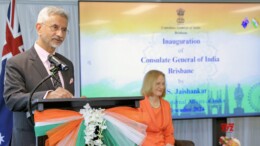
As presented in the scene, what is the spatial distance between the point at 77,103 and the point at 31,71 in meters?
0.49

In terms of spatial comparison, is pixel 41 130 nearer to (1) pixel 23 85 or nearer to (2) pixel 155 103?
(1) pixel 23 85

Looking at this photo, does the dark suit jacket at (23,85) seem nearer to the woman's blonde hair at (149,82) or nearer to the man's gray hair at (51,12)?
the man's gray hair at (51,12)

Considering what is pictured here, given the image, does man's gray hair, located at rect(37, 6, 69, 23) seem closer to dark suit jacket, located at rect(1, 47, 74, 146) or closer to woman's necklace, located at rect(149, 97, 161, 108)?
dark suit jacket, located at rect(1, 47, 74, 146)

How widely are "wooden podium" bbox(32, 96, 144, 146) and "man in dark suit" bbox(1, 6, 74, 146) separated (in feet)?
0.90

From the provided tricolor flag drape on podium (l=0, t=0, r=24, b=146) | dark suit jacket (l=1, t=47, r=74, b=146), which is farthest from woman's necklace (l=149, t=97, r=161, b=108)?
dark suit jacket (l=1, t=47, r=74, b=146)

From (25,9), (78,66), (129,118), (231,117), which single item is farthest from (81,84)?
(129,118)

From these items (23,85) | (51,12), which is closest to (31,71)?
(23,85)

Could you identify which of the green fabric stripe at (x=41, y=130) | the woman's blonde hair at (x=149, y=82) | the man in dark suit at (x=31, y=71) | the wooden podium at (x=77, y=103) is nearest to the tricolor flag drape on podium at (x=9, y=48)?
the woman's blonde hair at (x=149, y=82)

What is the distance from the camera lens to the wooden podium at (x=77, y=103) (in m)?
1.35

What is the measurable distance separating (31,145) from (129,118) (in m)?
0.49

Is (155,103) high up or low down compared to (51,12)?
down

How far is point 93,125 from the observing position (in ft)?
4.55

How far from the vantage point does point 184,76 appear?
3895 mm

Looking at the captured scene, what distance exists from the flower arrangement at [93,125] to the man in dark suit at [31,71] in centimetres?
31
